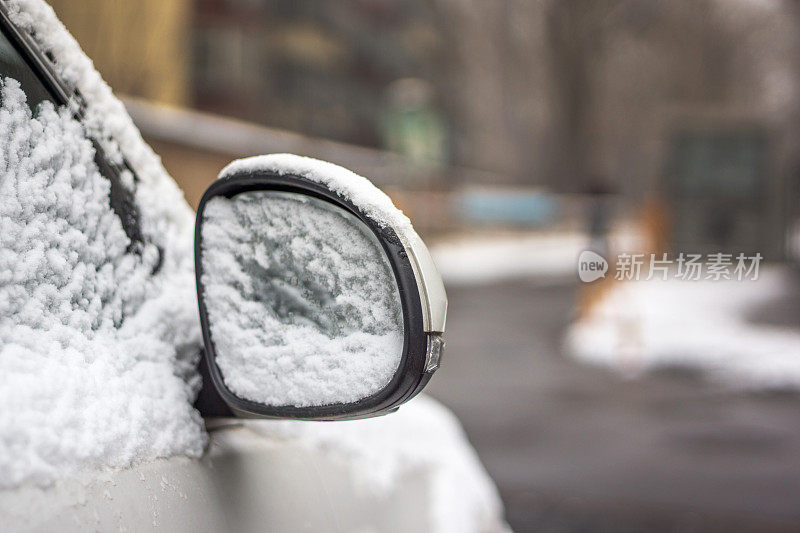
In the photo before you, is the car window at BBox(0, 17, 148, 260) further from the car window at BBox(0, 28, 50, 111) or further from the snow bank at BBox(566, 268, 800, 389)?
the snow bank at BBox(566, 268, 800, 389)

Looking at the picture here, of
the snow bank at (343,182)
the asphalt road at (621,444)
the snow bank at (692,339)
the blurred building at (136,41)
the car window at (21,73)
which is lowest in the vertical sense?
the asphalt road at (621,444)

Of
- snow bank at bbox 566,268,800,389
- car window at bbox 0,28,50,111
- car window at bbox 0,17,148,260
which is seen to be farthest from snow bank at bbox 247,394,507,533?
snow bank at bbox 566,268,800,389

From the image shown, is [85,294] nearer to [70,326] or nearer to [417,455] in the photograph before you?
[70,326]

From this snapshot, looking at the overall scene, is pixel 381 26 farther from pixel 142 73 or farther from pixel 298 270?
pixel 298 270

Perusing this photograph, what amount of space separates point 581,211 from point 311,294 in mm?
34731

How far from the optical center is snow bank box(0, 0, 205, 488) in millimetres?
1079

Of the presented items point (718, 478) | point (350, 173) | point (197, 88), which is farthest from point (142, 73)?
point (197, 88)

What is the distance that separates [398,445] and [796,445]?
5034 millimetres

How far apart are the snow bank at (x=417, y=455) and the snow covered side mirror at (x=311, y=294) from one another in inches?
11.5

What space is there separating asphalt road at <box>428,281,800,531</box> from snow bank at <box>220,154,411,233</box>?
141 inches

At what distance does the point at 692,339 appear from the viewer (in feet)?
35.3

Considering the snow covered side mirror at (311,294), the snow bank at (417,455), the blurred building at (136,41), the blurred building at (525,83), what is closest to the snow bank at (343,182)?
the snow covered side mirror at (311,294)

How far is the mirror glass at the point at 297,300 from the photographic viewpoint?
1.29m

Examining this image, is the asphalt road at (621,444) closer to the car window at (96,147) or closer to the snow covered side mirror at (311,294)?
the snow covered side mirror at (311,294)
